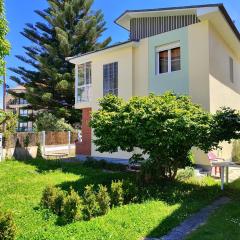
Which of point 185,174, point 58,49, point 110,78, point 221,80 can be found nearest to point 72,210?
point 185,174

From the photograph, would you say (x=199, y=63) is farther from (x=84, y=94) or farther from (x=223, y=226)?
(x=223, y=226)

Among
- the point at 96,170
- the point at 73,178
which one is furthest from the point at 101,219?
the point at 96,170

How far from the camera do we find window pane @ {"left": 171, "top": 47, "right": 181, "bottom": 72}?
1484 cm

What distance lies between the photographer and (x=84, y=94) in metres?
19.4

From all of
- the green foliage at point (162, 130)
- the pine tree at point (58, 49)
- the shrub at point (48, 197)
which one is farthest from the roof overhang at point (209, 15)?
the pine tree at point (58, 49)

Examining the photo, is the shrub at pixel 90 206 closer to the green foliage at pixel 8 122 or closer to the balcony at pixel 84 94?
the green foliage at pixel 8 122

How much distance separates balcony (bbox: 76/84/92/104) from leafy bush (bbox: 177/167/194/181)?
8937mm

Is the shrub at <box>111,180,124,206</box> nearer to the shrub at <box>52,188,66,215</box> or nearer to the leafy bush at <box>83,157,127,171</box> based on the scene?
the shrub at <box>52,188,66,215</box>

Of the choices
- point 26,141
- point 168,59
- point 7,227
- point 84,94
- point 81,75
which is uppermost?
point 81,75

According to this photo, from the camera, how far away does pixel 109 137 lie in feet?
32.5

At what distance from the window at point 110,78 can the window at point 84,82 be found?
55.9 inches

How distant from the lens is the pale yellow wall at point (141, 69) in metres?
16.0

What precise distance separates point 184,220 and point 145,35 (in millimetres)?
11403

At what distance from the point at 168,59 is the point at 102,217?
1011 cm
